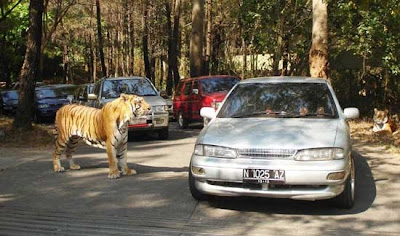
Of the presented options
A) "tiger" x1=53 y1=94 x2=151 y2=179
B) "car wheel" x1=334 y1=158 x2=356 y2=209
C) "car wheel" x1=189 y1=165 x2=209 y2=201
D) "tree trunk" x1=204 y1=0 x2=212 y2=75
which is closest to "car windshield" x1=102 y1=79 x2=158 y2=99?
"tiger" x1=53 y1=94 x2=151 y2=179

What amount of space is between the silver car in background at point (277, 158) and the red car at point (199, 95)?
8.80 metres

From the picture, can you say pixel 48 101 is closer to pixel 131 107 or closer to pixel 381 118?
pixel 381 118

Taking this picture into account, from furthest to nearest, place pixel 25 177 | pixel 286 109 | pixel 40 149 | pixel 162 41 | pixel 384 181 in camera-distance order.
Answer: pixel 162 41 → pixel 40 149 → pixel 25 177 → pixel 384 181 → pixel 286 109

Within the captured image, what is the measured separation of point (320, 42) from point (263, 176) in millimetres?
9544

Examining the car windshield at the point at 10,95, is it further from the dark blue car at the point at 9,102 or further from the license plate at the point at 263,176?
the license plate at the point at 263,176

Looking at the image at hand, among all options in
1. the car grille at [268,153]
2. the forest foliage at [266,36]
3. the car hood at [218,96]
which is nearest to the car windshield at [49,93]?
the forest foliage at [266,36]

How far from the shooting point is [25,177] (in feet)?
28.4

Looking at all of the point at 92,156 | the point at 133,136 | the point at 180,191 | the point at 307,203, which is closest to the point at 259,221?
the point at 307,203

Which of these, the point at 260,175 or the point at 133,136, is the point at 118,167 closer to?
the point at 260,175

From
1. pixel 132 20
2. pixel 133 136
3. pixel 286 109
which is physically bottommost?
pixel 133 136

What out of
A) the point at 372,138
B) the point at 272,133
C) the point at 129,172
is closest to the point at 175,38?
the point at 372,138

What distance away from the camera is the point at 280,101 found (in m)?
7.38

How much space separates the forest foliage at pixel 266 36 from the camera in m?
16.4

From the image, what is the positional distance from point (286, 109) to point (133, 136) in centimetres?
831
